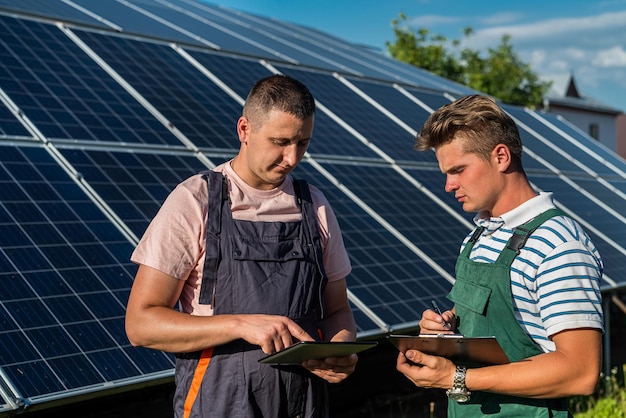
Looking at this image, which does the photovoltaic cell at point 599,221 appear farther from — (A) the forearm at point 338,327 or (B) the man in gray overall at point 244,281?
(B) the man in gray overall at point 244,281

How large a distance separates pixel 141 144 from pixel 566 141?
8.57 metres

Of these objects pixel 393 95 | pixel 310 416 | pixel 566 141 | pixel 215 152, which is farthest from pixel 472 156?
pixel 566 141

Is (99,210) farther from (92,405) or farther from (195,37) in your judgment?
A: (195,37)

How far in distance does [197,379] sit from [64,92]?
4456 mm

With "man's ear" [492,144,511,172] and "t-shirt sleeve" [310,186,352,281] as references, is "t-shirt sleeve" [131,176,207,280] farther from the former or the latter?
"man's ear" [492,144,511,172]

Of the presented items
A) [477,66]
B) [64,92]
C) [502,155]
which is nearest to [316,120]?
[64,92]

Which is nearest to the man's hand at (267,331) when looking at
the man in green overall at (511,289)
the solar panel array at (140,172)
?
the man in green overall at (511,289)

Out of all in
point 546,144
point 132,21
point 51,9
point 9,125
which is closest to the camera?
point 9,125

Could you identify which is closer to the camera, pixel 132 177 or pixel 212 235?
pixel 212 235

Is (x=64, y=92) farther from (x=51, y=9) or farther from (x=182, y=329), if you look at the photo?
(x=182, y=329)

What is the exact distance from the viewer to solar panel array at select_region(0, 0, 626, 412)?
15.6ft

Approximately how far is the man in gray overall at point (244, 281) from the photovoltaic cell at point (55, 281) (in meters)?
1.31

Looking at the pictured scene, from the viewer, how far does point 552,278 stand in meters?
2.94

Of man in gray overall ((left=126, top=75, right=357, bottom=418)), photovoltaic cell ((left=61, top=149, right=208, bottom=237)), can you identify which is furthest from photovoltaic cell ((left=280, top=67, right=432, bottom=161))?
man in gray overall ((left=126, top=75, right=357, bottom=418))
